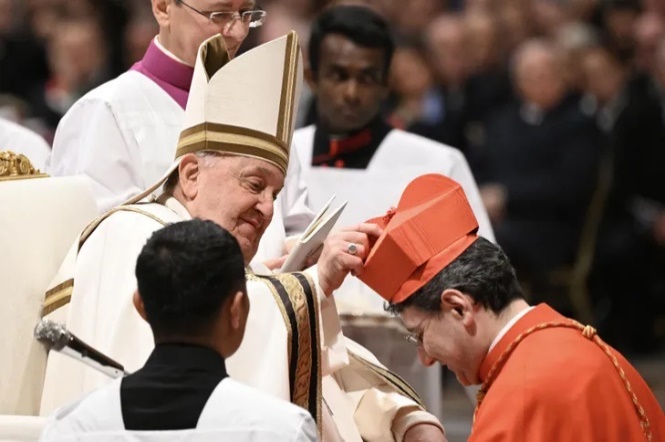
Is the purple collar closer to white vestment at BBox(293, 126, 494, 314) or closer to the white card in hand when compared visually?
the white card in hand

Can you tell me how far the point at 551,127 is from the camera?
29.0 ft

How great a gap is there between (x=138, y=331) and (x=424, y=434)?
2.71 feet

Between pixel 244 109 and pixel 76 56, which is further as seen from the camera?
pixel 76 56

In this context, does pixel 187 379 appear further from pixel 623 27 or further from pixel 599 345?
pixel 623 27

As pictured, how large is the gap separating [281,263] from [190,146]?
46cm

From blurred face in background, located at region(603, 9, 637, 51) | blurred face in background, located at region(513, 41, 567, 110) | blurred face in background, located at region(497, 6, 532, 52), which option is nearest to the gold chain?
blurred face in background, located at region(513, 41, 567, 110)

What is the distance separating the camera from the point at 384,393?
433 centimetres

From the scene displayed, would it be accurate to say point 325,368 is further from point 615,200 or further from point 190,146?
point 615,200

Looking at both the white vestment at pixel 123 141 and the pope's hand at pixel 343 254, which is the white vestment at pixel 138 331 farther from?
the white vestment at pixel 123 141

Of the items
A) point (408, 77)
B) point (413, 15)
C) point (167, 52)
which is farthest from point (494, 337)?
point (413, 15)

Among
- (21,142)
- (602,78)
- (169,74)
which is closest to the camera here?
(169,74)

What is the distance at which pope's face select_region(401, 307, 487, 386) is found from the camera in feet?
13.0

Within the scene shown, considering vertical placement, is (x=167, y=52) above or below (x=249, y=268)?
above

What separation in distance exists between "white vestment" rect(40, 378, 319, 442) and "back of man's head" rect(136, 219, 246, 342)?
0.13 m
